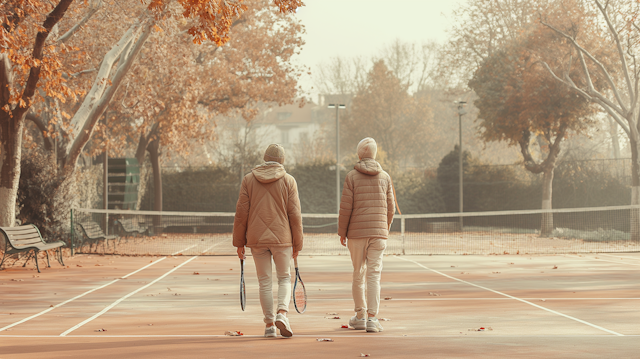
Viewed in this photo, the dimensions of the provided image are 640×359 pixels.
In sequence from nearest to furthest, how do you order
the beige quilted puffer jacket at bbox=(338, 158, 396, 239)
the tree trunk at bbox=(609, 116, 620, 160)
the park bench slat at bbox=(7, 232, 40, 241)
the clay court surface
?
the clay court surface < the beige quilted puffer jacket at bbox=(338, 158, 396, 239) < the park bench slat at bbox=(7, 232, 40, 241) < the tree trunk at bbox=(609, 116, 620, 160)

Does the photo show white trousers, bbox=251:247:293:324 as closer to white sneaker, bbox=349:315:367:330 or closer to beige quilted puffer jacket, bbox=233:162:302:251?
beige quilted puffer jacket, bbox=233:162:302:251

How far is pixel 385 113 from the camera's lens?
5519cm

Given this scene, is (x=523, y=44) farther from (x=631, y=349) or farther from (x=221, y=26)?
(x=631, y=349)

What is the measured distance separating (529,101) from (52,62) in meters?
18.9

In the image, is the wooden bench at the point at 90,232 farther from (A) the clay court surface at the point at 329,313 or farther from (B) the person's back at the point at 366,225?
(B) the person's back at the point at 366,225

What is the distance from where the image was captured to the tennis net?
62.3 feet

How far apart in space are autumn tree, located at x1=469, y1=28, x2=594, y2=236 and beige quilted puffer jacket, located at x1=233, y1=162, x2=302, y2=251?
70.1ft

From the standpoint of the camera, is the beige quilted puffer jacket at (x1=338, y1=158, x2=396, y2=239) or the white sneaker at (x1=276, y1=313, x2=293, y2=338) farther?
the beige quilted puffer jacket at (x1=338, y1=158, x2=396, y2=239)

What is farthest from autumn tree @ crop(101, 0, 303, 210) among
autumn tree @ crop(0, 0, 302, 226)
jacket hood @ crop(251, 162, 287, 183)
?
jacket hood @ crop(251, 162, 287, 183)

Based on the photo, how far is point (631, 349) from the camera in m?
5.94

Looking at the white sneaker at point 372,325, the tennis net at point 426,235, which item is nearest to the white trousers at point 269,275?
the white sneaker at point 372,325

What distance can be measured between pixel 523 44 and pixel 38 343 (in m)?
25.4

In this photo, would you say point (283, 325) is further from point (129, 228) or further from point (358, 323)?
point (129, 228)

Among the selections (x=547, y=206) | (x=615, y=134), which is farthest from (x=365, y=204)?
(x=615, y=134)
